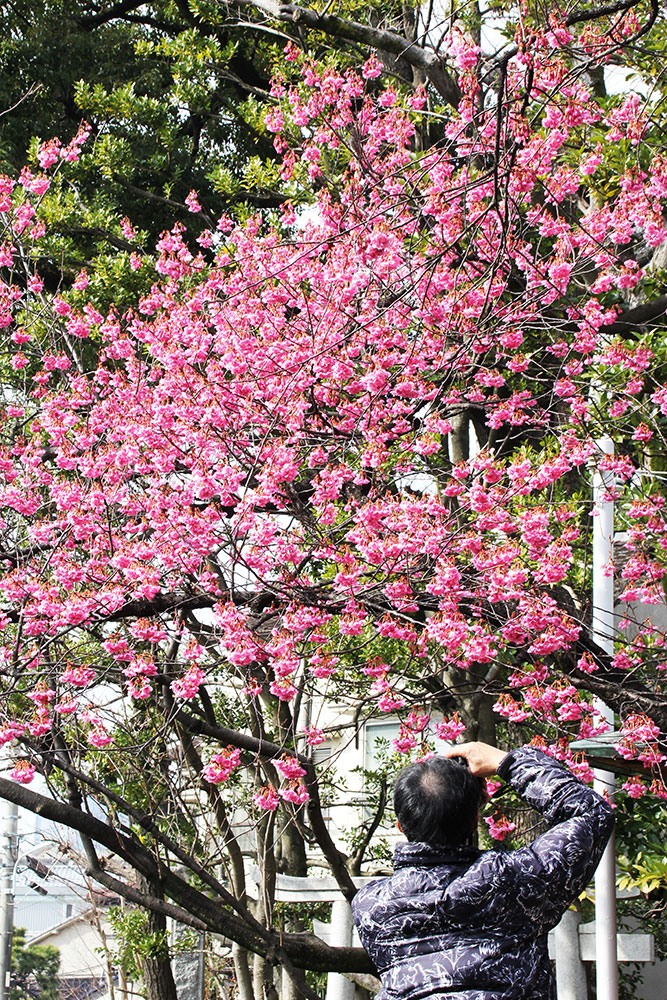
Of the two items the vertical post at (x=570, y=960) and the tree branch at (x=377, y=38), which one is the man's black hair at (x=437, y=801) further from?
the tree branch at (x=377, y=38)

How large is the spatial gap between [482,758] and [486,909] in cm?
30

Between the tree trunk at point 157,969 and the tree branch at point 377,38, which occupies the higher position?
the tree branch at point 377,38

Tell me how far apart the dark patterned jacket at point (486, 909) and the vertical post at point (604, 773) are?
78.3 inches

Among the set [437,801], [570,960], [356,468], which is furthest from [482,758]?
[356,468]

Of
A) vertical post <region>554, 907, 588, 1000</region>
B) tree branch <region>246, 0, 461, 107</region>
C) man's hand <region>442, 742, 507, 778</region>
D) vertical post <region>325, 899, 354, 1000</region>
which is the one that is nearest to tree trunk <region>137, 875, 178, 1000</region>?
vertical post <region>325, 899, 354, 1000</region>

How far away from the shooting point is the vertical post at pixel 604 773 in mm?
4445

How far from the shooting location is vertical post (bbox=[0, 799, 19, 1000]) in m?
9.27

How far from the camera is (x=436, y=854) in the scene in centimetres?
183

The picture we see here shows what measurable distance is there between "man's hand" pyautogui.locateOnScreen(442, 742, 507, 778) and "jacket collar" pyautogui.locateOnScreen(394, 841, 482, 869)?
5.9 inches

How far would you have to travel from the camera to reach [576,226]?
20.8 ft

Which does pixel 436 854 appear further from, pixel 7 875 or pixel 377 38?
pixel 7 875

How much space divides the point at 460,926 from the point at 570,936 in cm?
365

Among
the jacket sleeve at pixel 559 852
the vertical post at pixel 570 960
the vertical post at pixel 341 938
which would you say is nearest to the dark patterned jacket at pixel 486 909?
the jacket sleeve at pixel 559 852

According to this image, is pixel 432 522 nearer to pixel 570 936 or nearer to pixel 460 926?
pixel 570 936
